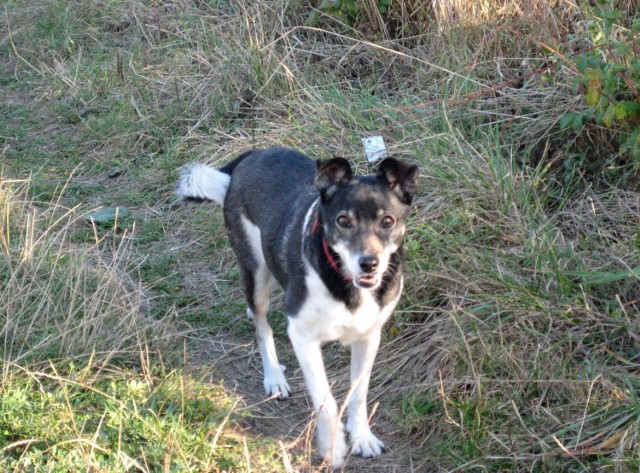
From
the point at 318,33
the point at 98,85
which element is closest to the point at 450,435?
the point at 318,33

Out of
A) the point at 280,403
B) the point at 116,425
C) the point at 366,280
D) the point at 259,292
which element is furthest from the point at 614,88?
the point at 116,425

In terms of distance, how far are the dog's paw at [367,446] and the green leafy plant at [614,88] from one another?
7.35 ft

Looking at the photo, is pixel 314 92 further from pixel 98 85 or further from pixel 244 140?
pixel 98 85

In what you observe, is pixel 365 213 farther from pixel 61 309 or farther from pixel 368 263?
pixel 61 309

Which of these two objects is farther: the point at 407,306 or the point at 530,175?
the point at 530,175

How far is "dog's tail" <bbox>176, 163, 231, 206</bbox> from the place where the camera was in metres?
5.10

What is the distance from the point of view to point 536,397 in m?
4.20

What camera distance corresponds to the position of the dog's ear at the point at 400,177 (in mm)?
4039

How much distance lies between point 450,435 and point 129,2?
7.11 m

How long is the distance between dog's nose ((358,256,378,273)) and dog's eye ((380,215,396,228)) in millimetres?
232

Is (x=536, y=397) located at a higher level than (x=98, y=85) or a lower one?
higher

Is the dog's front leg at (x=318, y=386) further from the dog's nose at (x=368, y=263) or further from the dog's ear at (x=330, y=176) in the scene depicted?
the dog's ear at (x=330, y=176)

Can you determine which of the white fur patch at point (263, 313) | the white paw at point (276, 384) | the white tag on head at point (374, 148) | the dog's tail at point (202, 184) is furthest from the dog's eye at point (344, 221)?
the white tag on head at point (374, 148)

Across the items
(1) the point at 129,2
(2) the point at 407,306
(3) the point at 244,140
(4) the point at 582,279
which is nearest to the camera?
(4) the point at 582,279
